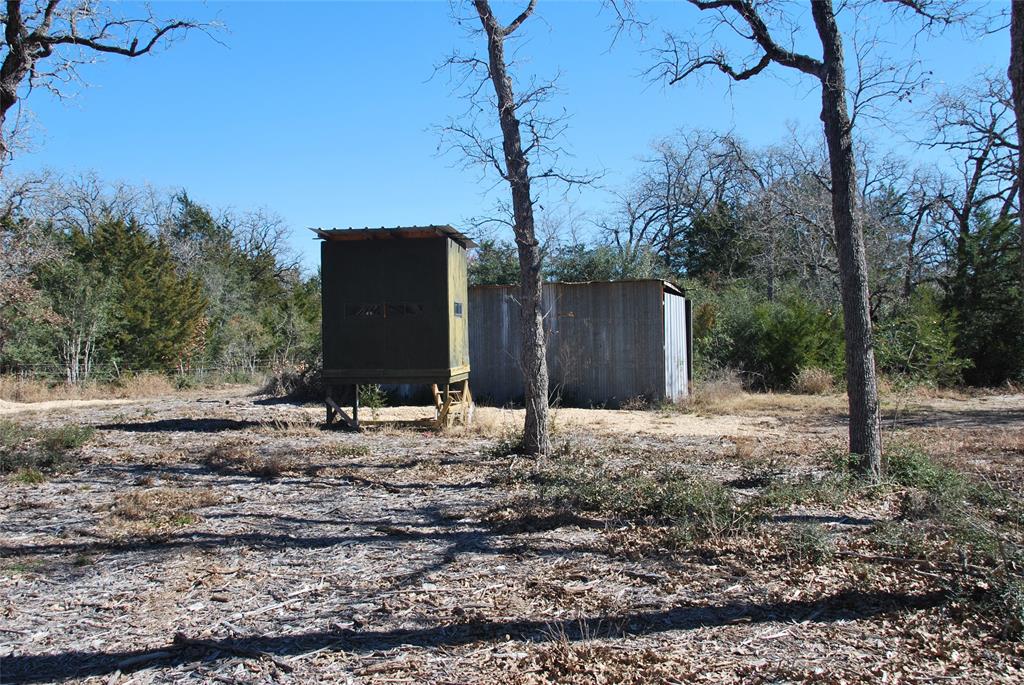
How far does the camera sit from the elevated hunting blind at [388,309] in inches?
496

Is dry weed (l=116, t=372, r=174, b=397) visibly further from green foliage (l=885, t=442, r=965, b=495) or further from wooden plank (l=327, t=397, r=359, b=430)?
green foliage (l=885, t=442, r=965, b=495)

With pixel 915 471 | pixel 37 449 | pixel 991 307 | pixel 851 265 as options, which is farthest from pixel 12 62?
pixel 991 307

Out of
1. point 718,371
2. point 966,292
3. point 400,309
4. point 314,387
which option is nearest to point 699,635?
point 400,309

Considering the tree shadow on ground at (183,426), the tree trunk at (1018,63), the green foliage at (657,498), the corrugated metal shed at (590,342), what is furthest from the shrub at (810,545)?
the corrugated metal shed at (590,342)

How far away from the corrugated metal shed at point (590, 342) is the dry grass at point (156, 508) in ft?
35.0

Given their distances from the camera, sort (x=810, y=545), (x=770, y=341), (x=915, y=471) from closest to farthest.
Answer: (x=810, y=545)
(x=915, y=471)
(x=770, y=341)

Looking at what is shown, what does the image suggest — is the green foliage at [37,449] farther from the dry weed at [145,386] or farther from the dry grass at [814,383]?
the dry grass at [814,383]

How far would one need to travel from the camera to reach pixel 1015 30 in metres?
4.02

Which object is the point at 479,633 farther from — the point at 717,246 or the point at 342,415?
the point at 717,246

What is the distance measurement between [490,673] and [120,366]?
974 inches

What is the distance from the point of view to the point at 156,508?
681 centimetres

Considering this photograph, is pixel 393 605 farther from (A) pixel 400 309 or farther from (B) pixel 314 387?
(B) pixel 314 387

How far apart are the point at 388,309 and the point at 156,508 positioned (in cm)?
631

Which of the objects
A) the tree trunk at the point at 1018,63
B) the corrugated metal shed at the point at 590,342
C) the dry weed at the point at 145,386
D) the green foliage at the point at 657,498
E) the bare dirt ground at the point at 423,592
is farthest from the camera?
the dry weed at the point at 145,386
